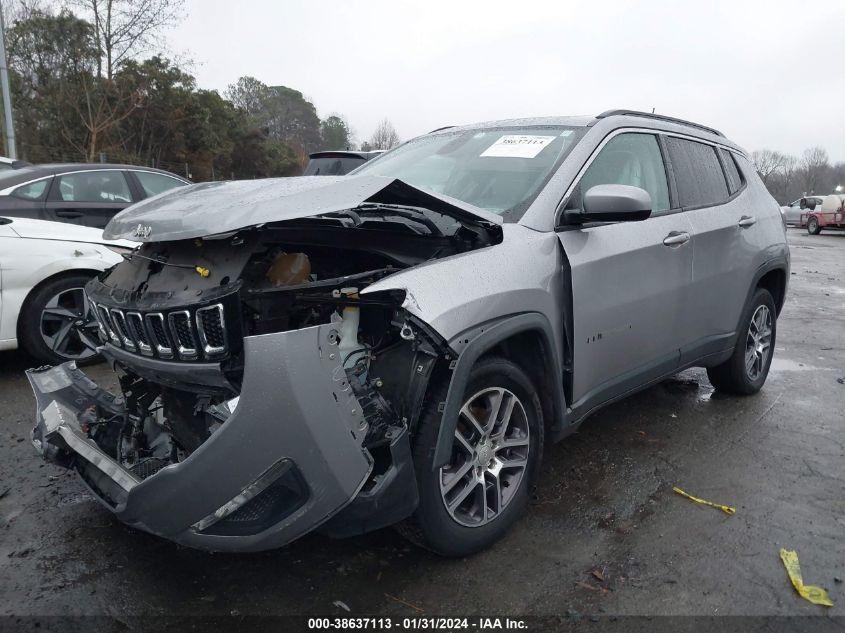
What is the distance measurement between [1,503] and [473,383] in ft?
7.73

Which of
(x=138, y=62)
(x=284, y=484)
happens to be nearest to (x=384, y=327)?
(x=284, y=484)

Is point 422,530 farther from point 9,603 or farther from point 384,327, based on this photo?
point 9,603

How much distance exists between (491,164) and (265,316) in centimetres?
163

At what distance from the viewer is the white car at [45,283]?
4.51 m

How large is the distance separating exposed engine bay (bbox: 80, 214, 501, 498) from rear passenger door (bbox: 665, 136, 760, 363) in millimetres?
1901

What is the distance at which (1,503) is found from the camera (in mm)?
2971

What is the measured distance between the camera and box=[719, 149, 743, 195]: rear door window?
4320 mm

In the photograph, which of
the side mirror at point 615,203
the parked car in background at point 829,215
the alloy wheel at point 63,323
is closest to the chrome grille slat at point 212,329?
the side mirror at point 615,203

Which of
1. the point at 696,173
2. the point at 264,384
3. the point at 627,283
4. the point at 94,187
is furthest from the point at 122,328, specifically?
the point at 94,187

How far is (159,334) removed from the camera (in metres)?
2.15

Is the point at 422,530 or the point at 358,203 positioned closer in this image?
the point at 358,203

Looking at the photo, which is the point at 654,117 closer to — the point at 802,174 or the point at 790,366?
the point at 790,366

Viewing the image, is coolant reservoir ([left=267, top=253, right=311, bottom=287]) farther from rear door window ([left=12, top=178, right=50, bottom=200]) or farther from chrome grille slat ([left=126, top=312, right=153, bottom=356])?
rear door window ([left=12, top=178, right=50, bottom=200])

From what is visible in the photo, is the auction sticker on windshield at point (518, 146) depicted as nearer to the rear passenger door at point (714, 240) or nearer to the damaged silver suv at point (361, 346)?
the damaged silver suv at point (361, 346)
